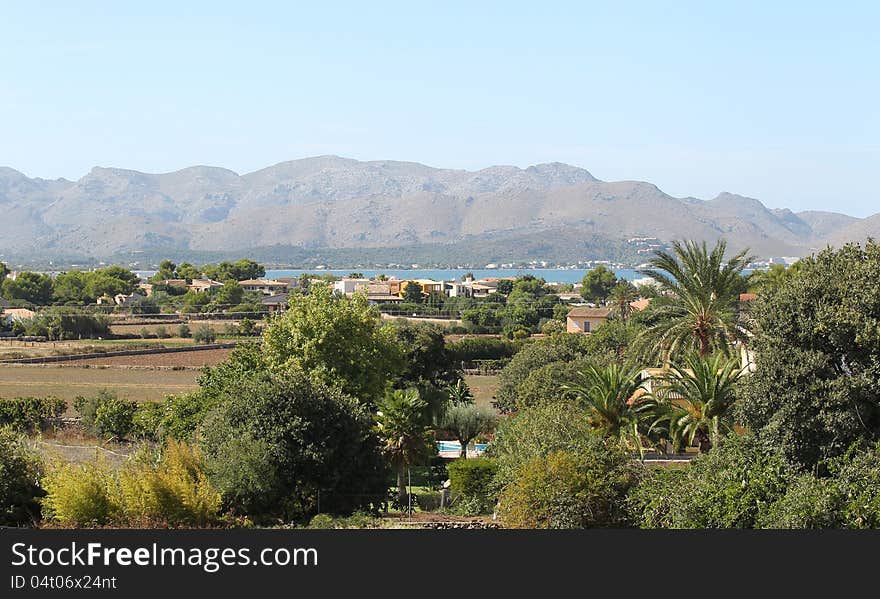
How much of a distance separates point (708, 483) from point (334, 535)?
598cm

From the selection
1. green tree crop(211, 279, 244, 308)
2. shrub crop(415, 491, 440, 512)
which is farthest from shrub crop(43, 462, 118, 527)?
green tree crop(211, 279, 244, 308)

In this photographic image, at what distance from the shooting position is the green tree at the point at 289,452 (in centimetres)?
1602

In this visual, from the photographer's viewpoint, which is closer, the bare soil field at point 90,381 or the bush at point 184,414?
the bush at point 184,414

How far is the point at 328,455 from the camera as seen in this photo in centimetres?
1680

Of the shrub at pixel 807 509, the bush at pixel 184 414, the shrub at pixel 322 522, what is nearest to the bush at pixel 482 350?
the bush at pixel 184 414

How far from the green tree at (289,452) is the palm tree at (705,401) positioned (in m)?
5.54

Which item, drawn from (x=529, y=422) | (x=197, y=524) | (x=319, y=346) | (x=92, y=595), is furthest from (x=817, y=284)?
(x=319, y=346)

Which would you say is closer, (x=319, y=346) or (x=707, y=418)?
(x=707, y=418)

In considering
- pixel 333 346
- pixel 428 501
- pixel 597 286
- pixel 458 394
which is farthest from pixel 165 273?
pixel 428 501

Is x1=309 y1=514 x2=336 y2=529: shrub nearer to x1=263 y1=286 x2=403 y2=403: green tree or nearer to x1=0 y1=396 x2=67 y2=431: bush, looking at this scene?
x1=263 y1=286 x2=403 y2=403: green tree

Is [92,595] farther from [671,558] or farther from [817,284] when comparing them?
[817,284]

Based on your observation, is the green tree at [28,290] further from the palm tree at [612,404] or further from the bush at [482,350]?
the palm tree at [612,404]

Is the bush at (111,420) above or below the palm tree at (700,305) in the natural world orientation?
below

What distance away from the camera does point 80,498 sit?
13234mm
